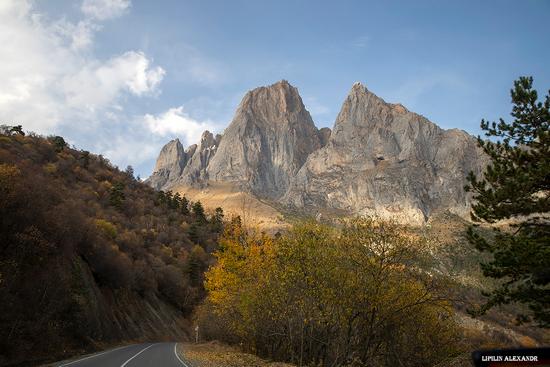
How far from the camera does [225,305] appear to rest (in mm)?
32281

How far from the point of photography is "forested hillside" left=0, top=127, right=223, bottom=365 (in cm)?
2266

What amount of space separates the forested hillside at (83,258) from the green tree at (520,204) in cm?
2302

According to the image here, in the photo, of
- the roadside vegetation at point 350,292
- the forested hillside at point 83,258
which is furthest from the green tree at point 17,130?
the roadside vegetation at point 350,292

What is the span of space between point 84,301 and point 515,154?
1259 inches

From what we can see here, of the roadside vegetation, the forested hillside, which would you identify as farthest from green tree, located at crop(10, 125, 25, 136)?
the roadside vegetation

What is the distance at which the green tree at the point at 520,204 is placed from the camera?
1897cm

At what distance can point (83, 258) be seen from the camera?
4347cm

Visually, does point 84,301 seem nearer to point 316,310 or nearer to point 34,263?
point 34,263

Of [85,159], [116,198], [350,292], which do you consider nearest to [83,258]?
[350,292]

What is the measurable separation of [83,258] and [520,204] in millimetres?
40076

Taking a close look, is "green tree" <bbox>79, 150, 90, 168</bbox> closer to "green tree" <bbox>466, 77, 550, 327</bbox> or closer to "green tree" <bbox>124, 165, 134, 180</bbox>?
"green tree" <bbox>124, 165, 134, 180</bbox>

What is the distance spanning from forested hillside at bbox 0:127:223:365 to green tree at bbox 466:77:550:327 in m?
23.0

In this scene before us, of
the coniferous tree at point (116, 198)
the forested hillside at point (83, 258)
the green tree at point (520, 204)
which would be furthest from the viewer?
the coniferous tree at point (116, 198)

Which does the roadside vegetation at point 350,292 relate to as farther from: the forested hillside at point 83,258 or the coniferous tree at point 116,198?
the coniferous tree at point 116,198
